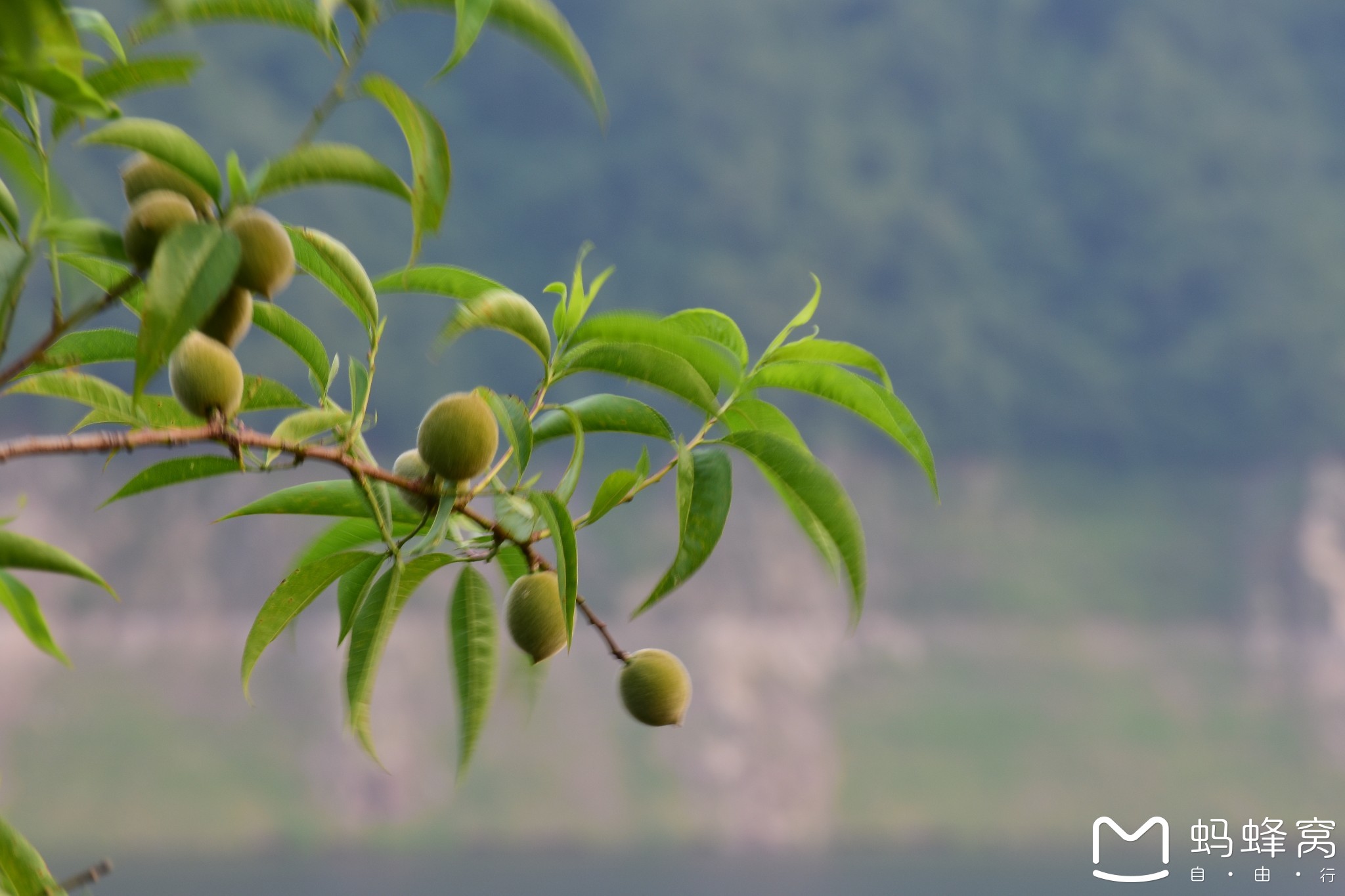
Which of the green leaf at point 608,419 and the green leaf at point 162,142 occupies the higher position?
the green leaf at point 162,142

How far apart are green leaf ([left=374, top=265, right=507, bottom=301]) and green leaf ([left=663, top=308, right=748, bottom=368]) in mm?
84

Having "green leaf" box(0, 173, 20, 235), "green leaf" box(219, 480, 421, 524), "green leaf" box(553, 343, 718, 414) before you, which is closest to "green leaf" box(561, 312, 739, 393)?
"green leaf" box(553, 343, 718, 414)

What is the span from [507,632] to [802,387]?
→ 0.56 feet

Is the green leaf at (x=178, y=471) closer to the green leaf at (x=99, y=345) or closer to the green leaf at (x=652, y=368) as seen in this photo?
the green leaf at (x=99, y=345)

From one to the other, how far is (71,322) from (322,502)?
0.16m

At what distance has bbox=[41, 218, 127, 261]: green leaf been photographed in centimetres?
39

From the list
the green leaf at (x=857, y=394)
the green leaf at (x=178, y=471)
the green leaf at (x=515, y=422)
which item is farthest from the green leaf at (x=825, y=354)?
the green leaf at (x=178, y=471)

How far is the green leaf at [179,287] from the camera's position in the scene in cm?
36

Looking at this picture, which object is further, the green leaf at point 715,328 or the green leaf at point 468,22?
the green leaf at point 715,328

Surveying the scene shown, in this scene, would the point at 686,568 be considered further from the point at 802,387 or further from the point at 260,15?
the point at 260,15

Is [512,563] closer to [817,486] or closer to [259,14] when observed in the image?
[817,486]

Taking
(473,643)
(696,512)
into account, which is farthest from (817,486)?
(473,643)

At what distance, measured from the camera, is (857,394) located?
0.53 meters

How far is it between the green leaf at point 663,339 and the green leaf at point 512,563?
102 millimetres
